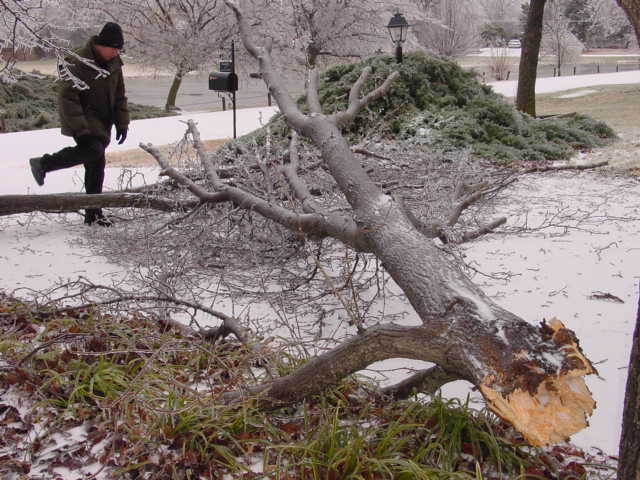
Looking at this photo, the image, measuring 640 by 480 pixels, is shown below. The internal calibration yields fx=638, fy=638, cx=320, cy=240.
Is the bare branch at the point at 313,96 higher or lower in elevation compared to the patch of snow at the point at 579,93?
lower

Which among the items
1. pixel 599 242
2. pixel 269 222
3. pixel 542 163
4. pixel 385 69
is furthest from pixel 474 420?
pixel 385 69

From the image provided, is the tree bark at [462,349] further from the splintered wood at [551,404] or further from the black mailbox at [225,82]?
the black mailbox at [225,82]

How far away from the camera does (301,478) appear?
2.19 meters

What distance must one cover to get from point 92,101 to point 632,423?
5.16 m

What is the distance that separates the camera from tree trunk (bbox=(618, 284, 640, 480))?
5.52 ft

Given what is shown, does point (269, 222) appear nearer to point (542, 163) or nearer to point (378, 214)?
point (378, 214)

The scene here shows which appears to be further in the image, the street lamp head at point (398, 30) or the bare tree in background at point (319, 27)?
the bare tree in background at point (319, 27)

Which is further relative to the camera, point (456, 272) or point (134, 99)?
point (134, 99)

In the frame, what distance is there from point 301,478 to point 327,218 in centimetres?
173

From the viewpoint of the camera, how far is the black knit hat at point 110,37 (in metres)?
5.43

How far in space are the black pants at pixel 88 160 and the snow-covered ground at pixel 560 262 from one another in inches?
14.3

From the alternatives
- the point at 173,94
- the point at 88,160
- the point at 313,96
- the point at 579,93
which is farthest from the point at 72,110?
the point at 579,93

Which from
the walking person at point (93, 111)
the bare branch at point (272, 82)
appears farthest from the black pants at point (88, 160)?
the bare branch at point (272, 82)

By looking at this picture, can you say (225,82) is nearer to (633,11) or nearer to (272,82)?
(272,82)
